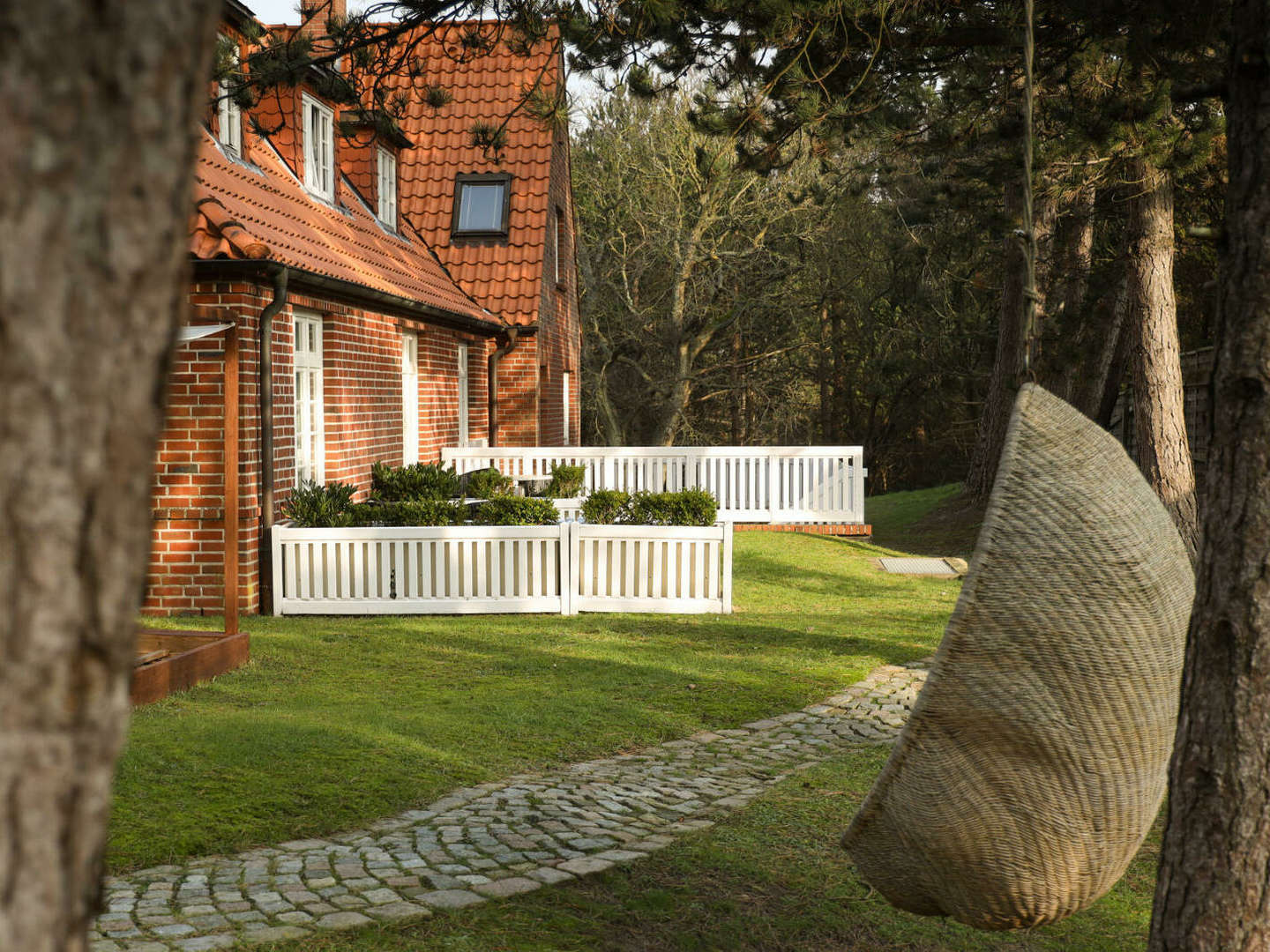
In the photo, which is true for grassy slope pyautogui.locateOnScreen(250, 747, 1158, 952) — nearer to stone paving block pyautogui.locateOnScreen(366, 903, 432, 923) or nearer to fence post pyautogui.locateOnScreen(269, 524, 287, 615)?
stone paving block pyautogui.locateOnScreen(366, 903, 432, 923)

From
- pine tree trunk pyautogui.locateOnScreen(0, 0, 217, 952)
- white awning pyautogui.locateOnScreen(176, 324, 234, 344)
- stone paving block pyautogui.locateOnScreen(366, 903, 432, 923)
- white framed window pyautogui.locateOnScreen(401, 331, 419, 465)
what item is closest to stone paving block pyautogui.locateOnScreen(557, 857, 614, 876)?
stone paving block pyautogui.locateOnScreen(366, 903, 432, 923)

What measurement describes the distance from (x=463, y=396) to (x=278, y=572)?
914 cm

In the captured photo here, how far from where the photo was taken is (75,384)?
46.3 inches

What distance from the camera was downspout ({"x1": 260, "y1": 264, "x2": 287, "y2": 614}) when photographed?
34.1 ft

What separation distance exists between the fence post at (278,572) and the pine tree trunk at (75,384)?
9666 millimetres

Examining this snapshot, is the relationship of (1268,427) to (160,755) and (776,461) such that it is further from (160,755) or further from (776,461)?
(776,461)

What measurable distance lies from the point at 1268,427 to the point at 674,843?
9.99 ft

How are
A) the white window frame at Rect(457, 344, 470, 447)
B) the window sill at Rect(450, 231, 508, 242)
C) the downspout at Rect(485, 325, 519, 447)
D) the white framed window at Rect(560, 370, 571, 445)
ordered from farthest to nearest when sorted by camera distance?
1. the white framed window at Rect(560, 370, 571, 445)
2. the window sill at Rect(450, 231, 508, 242)
3. the downspout at Rect(485, 325, 519, 447)
4. the white window frame at Rect(457, 344, 470, 447)

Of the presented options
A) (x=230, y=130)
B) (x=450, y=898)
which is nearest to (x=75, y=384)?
(x=450, y=898)

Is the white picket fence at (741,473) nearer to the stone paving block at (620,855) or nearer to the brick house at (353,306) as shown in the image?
the brick house at (353,306)

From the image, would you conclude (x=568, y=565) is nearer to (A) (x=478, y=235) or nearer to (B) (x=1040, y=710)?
(B) (x=1040, y=710)

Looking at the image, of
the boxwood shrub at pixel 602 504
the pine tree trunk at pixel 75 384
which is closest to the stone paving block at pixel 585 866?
the pine tree trunk at pixel 75 384

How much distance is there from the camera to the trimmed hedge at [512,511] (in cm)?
1129

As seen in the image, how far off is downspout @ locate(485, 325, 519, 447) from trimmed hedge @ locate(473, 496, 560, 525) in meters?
8.36
